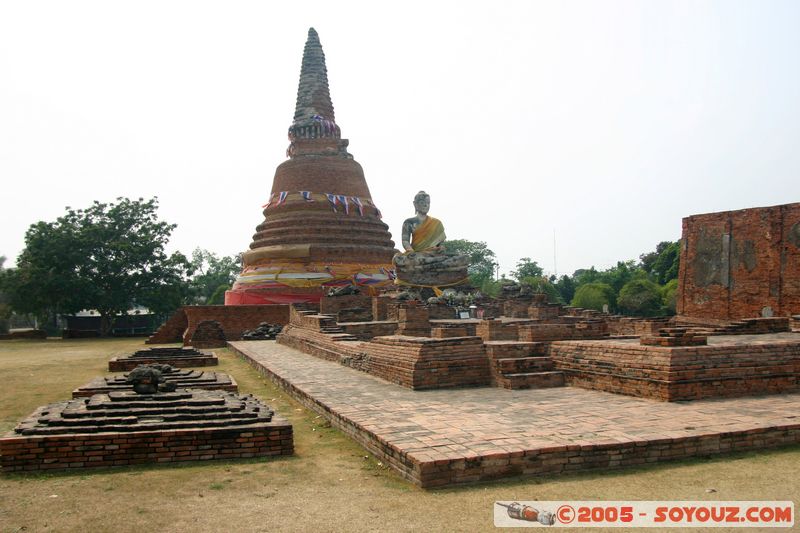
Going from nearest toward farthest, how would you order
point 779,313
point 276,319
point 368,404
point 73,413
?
point 73,413 < point 368,404 < point 779,313 < point 276,319

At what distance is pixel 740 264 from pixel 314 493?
44.4 feet

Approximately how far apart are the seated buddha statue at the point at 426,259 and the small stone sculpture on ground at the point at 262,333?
4663 mm

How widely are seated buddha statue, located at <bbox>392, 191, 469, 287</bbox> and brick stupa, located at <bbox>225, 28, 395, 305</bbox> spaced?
223 inches

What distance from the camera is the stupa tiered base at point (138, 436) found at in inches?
201

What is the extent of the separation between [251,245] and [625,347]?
2373 centimetres

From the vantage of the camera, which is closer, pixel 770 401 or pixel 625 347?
pixel 770 401

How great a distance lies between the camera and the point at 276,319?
23.5 metres

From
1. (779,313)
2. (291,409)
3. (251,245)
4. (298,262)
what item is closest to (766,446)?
(291,409)

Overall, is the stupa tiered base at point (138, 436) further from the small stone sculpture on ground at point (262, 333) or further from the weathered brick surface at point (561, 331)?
the small stone sculpture on ground at point (262, 333)

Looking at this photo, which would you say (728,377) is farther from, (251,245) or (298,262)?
(251,245)

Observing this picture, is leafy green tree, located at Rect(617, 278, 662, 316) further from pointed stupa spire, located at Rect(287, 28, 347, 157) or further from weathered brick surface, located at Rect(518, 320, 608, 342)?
weathered brick surface, located at Rect(518, 320, 608, 342)

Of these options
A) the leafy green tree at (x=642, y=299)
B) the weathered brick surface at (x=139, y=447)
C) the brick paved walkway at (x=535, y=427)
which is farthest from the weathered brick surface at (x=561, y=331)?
the leafy green tree at (x=642, y=299)

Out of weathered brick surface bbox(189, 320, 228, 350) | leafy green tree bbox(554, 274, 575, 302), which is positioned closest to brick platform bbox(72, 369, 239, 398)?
weathered brick surface bbox(189, 320, 228, 350)

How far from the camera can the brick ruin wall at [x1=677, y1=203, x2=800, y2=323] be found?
14.1 metres
